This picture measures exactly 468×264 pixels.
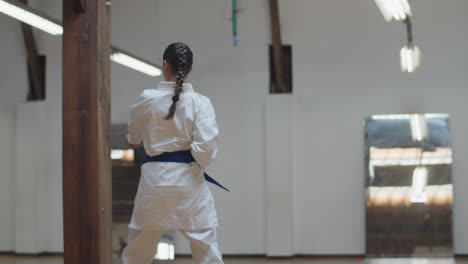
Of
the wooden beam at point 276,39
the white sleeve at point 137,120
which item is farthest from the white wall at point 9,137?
the white sleeve at point 137,120

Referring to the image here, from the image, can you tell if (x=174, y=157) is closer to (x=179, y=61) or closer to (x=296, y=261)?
(x=179, y=61)

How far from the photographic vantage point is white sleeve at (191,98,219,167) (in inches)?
111

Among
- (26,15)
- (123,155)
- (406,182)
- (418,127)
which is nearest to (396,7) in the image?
(418,127)

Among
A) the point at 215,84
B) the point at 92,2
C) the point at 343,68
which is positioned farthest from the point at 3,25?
the point at 92,2

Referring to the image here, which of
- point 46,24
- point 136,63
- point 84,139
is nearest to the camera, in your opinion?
point 84,139

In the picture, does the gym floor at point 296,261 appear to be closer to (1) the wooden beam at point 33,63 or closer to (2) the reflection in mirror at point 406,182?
(2) the reflection in mirror at point 406,182

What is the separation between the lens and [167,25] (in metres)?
8.02

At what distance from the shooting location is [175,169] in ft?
9.34

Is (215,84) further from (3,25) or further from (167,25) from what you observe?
(3,25)

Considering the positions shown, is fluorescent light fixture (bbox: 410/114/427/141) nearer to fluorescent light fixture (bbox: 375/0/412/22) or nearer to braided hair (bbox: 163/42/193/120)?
fluorescent light fixture (bbox: 375/0/412/22)

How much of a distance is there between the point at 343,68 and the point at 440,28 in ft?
4.11

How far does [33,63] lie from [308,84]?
356 centimetres

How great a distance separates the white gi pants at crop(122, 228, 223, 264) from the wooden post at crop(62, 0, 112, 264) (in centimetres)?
31

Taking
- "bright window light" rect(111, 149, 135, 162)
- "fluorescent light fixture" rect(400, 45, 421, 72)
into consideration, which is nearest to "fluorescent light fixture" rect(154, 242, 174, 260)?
"bright window light" rect(111, 149, 135, 162)
